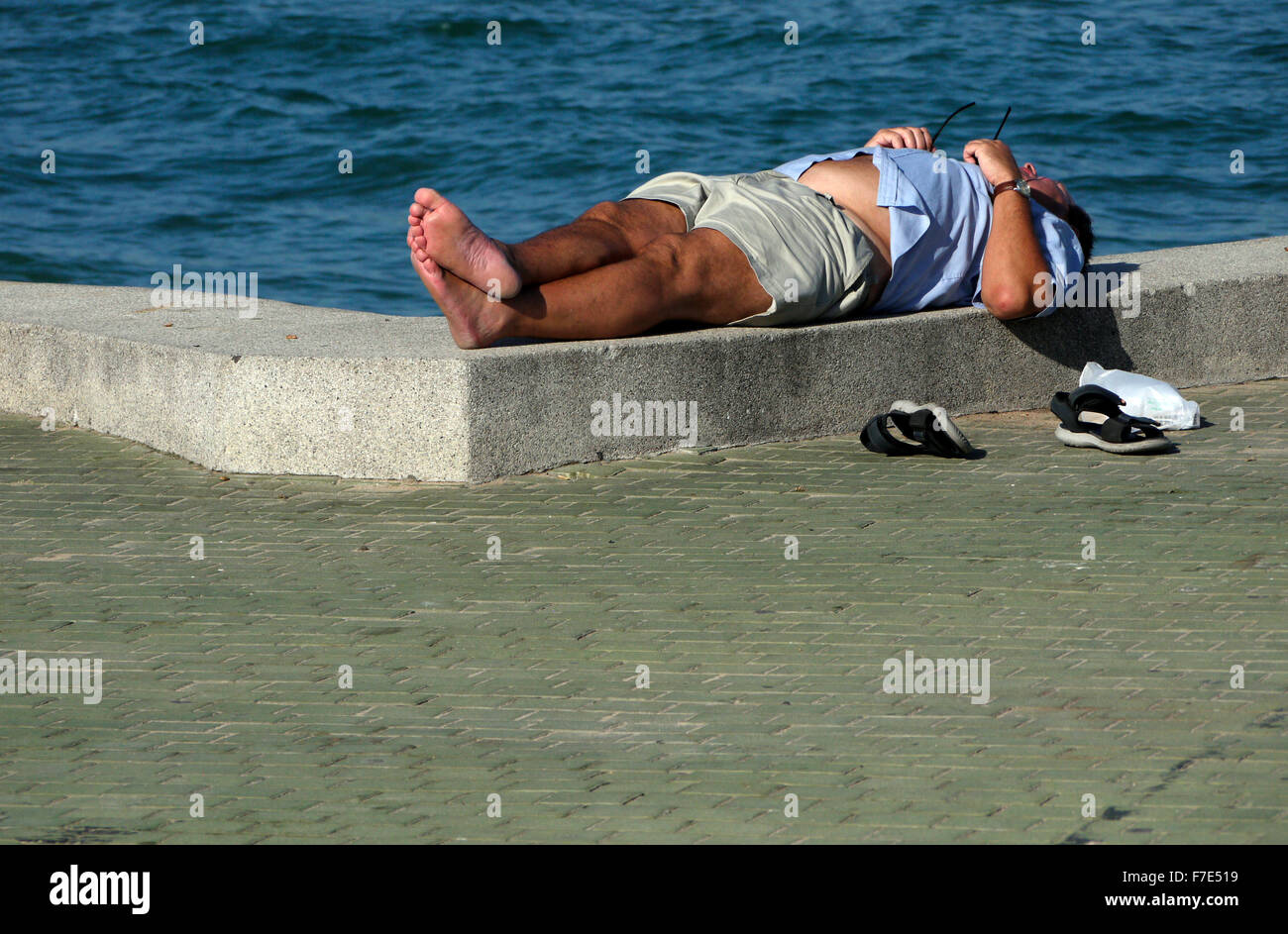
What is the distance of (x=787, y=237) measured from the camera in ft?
19.9

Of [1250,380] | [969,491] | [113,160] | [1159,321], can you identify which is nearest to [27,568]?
[969,491]

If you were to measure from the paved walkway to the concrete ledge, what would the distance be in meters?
0.15

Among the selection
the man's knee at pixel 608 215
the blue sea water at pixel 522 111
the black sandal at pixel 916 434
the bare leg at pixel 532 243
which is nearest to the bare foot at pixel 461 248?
the bare leg at pixel 532 243

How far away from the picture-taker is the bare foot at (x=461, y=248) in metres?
5.27

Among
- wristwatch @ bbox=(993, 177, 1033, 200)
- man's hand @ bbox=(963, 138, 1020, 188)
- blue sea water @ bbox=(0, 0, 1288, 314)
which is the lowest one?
wristwatch @ bbox=(993, 177, 1033, 200)

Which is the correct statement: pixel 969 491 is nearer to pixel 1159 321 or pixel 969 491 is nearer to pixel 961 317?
pixel 961 317

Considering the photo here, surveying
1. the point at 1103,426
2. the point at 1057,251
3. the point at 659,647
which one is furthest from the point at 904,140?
the point at 659,647

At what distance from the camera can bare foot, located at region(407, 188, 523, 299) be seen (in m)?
5.27

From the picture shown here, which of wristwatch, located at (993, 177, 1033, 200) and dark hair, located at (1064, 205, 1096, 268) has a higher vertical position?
wristwatch, located at (993, 177, 1033, 200)

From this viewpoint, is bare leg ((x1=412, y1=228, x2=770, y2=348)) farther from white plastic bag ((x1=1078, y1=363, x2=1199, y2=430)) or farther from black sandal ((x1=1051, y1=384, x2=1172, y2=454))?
A: white plastic bag ((x1=1078, y1=363, x2=1199, y2=430))

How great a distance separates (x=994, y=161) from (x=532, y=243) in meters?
2.09

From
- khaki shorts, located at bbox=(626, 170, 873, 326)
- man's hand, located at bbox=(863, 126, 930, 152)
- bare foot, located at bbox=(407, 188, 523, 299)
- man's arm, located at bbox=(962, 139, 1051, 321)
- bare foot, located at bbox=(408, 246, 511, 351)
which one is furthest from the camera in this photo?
man's hand, located at bbox=(863, 126, 930, 152)

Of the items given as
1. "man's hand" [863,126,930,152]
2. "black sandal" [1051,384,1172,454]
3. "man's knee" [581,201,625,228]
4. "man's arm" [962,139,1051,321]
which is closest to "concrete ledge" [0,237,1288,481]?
"man's arm" [962,139,1051,321]

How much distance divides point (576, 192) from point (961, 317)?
12.5 metres
